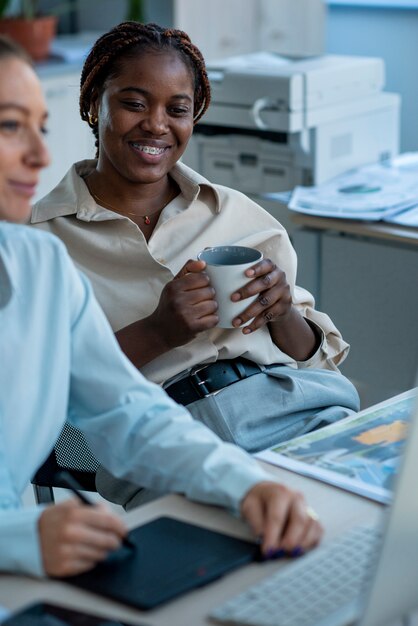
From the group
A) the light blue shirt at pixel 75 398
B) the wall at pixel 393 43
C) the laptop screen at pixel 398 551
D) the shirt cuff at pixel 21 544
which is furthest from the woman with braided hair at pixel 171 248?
the wall at pixel 393 43

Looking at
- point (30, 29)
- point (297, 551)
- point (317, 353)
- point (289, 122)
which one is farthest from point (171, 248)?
point (30, 29)

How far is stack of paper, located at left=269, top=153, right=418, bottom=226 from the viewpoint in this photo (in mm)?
2695

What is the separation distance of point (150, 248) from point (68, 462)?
40 cm

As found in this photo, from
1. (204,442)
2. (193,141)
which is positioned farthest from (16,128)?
(193,141)

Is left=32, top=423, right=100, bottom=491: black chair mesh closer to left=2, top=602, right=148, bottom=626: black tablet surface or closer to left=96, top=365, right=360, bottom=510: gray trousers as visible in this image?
left=96, top=365, right=360, bottom=510: gray trousers

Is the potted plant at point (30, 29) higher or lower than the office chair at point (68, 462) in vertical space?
higher

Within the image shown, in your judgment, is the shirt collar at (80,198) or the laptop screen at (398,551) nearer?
the laptop screen at (398,551)

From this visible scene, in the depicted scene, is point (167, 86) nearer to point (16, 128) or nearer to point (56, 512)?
point (16, 128)

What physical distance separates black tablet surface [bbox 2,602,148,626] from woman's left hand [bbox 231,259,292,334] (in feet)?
2.39

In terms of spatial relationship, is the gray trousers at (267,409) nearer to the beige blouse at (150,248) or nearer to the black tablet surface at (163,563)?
the beige blouse at (150,248)

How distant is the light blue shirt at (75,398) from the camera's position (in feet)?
4.26

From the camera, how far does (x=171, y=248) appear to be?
6.22ft

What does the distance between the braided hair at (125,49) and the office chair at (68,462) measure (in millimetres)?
607

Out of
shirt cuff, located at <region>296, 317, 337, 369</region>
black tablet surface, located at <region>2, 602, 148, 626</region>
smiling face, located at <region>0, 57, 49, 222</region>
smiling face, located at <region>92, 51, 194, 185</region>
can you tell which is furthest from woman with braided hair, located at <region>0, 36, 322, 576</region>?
shirt cuff, located at <region>296, 317, 337, 369</region>
